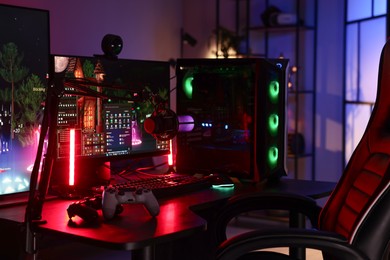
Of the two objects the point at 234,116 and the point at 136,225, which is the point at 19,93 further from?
the point at 234,116

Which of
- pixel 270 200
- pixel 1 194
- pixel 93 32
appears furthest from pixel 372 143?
pixel 93 32

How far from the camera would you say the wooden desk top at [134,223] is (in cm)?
156

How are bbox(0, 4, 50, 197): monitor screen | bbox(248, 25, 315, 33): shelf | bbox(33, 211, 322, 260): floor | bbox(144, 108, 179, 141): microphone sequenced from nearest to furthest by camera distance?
bbox(0, 4, 50, 197): monitor screen, bbox(144, 108, 179, 141): microphone, bbox(33, 211, 322, 260): floor, bbox(248, 25, 315, 33): shelf

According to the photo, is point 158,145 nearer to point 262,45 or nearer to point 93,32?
point 93,32

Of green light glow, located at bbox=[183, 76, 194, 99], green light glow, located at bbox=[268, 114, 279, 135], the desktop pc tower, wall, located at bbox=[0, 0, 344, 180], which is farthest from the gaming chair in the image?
wall, located at bbox=[0, 0, 344, 180]

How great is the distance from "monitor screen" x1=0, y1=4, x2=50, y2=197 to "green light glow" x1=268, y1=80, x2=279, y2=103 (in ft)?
3.14

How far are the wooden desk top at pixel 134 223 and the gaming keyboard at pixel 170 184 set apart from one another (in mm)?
36

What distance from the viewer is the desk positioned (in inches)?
61.6

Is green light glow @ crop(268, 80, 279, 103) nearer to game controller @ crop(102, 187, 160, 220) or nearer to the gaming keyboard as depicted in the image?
the gaming keyboard

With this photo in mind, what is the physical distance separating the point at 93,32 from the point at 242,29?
1.98m

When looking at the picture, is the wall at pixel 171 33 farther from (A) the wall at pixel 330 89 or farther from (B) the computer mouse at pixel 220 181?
(B) the computer mouse at pixel 220 181

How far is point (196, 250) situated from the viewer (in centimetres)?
268

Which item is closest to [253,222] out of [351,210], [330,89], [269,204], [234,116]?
[330,89]

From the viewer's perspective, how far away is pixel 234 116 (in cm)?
255
